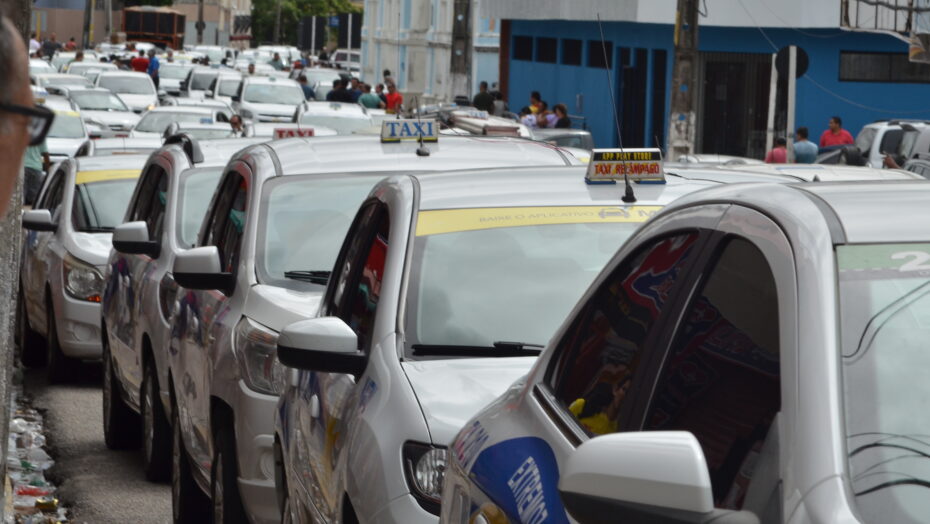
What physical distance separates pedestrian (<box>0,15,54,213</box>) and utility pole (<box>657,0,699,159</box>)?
2353cm

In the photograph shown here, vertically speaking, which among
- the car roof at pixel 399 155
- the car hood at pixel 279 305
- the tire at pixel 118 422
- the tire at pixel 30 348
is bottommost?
the tire at pixel 30 348

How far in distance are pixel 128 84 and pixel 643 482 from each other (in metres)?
41.3

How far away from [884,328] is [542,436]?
96cm

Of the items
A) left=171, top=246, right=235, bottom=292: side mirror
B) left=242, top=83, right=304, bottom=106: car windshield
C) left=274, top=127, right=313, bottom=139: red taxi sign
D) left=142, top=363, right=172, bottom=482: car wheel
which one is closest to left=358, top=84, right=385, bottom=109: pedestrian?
left=242, top=83, right=304, bottom=106: car windshield

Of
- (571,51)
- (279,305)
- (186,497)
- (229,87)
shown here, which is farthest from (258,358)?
(571,51)

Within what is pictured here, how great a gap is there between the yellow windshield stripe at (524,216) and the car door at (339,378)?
0.19m

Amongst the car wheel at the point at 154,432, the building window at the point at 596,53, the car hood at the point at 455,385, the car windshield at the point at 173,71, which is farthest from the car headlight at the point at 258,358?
the car windshield at the point at 173,71

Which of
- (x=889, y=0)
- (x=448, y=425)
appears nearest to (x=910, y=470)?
(x=448, y=425)

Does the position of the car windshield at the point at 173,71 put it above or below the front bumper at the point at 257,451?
above

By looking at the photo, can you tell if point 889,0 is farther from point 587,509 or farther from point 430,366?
point 587,509

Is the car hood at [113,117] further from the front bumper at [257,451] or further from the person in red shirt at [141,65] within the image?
the front bumper at [257,451]

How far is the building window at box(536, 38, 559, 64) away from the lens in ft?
147

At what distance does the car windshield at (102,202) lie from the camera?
13656 millimetres

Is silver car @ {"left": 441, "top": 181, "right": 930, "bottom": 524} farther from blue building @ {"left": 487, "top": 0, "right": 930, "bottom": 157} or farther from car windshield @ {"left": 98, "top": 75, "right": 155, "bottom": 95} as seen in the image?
car windshield @ {"left": 98, "top": 75, "right": 155, "bottom": 95}
